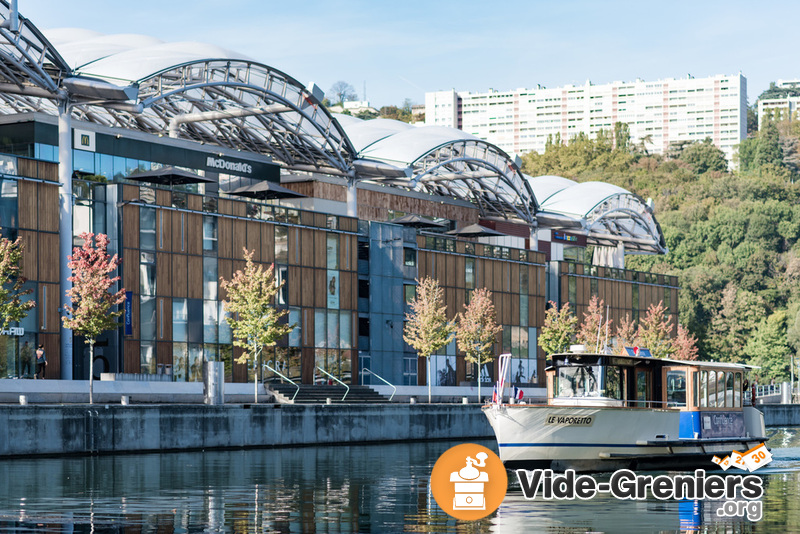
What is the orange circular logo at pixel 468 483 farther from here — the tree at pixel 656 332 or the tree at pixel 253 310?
the tree at pixel 656 332

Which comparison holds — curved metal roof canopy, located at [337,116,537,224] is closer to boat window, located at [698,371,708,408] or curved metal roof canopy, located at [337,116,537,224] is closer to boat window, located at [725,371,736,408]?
boat window, located at [725,371,736,408]

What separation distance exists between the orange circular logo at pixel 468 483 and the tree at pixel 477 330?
51.9 metres

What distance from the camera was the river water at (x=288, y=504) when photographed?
2264 centimetres

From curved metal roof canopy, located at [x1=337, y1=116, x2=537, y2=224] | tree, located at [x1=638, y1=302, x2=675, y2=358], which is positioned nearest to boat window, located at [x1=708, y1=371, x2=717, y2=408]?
curved metal roof canopy, located at [x1=337, y1=116, x2=537, y2=224]

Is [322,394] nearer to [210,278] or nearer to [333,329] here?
[210,278]

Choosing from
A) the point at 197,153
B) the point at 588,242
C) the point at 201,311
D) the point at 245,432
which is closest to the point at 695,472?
the point at 245,432

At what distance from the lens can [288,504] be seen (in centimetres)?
2666

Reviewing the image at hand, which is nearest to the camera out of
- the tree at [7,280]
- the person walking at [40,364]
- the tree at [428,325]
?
the tree at [7,280]

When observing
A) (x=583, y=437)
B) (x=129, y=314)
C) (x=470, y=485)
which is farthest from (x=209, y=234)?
(x=470, y=485)

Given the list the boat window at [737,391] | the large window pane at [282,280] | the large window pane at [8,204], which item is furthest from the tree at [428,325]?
the boat window at [737,391]

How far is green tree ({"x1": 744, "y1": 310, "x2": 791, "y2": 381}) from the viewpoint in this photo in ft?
456

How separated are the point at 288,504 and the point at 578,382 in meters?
12.1

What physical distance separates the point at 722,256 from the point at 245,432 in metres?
126

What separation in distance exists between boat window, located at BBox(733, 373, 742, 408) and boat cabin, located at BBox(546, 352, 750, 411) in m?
1.89
